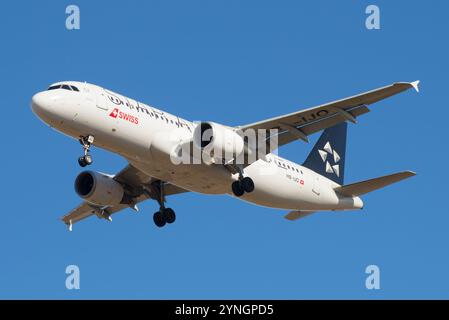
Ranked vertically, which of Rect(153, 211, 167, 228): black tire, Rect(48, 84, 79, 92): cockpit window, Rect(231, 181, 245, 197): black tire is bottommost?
Rect(153, 211, 167, 228): black tire

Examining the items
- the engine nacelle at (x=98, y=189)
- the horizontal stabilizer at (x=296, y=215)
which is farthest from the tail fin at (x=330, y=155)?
the engine nacelle at (x=98, y=189)

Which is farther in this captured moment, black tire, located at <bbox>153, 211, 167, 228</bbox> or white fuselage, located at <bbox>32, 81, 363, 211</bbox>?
black tire, located at <bbox>153, 211, 167, 228</bbox>

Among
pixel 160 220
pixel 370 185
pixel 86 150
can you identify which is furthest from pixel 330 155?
pixel 86 150

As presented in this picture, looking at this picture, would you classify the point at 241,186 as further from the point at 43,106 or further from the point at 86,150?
the point at 43,106

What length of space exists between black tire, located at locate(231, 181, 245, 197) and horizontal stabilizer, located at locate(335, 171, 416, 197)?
6865 mm

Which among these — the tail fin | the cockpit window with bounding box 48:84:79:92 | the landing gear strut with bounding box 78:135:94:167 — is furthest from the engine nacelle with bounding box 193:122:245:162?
the tail fin

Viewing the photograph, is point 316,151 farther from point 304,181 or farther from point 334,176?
point 304,181

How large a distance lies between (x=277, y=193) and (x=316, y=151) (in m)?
6.99

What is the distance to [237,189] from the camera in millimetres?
43031

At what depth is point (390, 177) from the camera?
44750mm

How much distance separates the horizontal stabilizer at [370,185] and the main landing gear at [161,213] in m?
8.16

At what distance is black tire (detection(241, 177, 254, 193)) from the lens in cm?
4297

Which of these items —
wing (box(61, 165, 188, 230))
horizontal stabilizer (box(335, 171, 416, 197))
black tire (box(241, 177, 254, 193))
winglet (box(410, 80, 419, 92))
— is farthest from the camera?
wing (box(61, 165, 188, 230))

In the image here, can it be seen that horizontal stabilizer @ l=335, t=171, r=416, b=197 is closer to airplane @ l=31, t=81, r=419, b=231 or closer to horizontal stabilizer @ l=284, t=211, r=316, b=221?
airplane @ l=31, t=81, r=419, b=231
